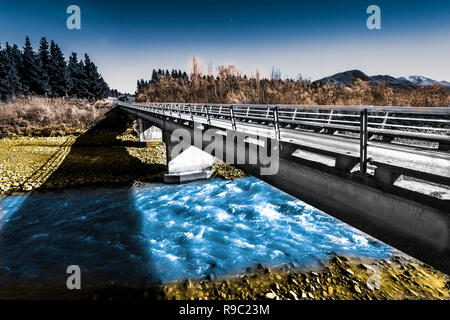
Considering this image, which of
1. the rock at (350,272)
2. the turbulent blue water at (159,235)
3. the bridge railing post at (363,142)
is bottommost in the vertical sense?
the rock at (350,272)

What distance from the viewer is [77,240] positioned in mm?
11422

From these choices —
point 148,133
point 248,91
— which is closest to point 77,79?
point 248,91

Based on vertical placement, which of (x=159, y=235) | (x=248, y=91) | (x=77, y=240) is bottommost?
(x=159, y=235)

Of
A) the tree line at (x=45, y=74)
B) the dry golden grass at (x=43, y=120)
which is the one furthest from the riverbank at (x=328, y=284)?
the tree line at (x=45, y=74)

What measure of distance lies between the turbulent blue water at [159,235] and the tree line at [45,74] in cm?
7179

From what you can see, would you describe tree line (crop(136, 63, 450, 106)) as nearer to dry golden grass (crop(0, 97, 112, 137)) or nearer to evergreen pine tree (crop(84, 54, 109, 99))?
A: evergreen pine tree (crop(84, 54, 109, 99))

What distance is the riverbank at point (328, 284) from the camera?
26.3ft

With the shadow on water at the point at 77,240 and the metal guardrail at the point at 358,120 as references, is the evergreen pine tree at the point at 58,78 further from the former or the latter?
the metal guardrail at the point at 358,120

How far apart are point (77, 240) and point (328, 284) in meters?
11.1

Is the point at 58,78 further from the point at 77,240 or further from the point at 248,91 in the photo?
the point at 77,240

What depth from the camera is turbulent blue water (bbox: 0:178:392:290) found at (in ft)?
31.8

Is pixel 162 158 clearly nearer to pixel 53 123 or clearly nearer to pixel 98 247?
pixel 98 247

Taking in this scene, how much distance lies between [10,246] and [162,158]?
52.8 ft

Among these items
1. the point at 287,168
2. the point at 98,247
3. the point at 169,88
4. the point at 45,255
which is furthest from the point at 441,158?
the point at 169,88
